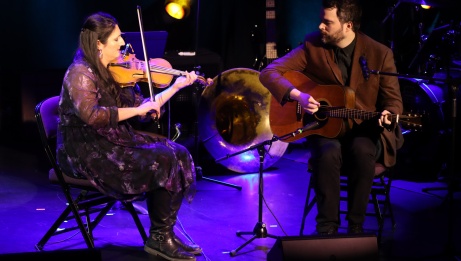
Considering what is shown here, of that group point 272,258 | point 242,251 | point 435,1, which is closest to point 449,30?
point 435,1

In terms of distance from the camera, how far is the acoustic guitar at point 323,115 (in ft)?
14.1

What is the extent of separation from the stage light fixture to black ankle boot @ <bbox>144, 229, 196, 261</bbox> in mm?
3552

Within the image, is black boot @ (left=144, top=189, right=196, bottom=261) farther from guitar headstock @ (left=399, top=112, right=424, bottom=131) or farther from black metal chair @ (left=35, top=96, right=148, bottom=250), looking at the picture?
guitar headstock @ (left=399, top=112, right=424, bottom=131)

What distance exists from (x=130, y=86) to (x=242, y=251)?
137cm

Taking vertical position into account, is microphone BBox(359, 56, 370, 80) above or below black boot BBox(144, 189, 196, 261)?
above

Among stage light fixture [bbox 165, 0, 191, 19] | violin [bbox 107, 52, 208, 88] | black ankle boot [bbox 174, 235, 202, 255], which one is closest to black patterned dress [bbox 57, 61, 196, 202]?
violin [bbox 107, 52, 208, 88]

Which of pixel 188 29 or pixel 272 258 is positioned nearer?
pixel 272 258

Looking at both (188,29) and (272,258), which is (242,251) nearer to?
(272,258)

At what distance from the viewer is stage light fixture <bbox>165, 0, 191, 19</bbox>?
7.34 metres

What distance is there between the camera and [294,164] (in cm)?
736

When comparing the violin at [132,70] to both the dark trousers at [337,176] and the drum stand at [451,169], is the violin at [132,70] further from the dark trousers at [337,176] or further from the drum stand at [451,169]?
the drum stand at [451,169]

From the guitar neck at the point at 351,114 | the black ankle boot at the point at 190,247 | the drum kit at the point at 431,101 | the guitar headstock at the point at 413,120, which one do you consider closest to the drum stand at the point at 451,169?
the guitar headstock at the point at 413,120

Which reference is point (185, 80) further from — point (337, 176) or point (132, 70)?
point (337, 176)

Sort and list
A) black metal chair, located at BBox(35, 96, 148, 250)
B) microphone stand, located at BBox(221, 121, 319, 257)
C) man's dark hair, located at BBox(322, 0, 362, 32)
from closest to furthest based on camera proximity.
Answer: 1. black metal chair, located at BBox(35, 96, 148, 250)
2. microphone stand, located at BBox(221, 121, 319, 257)
3. man's dark hair, located at BBox(322, 0, 362, 32)
